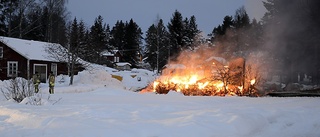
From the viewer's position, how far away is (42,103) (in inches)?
410

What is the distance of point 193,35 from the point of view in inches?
2450

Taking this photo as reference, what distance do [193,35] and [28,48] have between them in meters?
35.7

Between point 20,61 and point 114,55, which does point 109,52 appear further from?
point 20,61

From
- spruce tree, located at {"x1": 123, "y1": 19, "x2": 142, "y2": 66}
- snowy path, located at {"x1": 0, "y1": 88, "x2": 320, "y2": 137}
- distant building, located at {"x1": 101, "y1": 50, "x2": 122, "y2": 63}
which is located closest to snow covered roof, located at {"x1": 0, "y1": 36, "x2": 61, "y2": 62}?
snowy path, located at {"x1": 0, "y1": 88, "x2": 320, "y2": 137}

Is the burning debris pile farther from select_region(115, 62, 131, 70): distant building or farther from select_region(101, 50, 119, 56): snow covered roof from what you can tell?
select_region(101, 50, 119, 56): snow covered roof

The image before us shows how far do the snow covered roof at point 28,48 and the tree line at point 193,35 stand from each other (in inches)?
139

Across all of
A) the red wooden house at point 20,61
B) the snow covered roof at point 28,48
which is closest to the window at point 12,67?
the red wooden house at point 20,61

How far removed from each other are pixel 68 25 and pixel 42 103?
44.3m

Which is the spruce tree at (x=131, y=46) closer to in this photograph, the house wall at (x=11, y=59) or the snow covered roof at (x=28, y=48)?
the snow covered roof at (x=28, y=48)

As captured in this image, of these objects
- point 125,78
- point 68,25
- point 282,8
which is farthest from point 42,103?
point 68,25

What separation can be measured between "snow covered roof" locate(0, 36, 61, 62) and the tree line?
11.6ft

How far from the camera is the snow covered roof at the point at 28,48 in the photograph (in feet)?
100

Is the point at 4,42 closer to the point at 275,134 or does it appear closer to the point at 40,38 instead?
the point at 40,38

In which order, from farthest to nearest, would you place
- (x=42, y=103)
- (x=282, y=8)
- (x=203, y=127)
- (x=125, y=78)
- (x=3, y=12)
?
(x=3, y=12), (x=125, y=78), (x=282, y=8), (x=42, y=103), (x=203, y=127)
